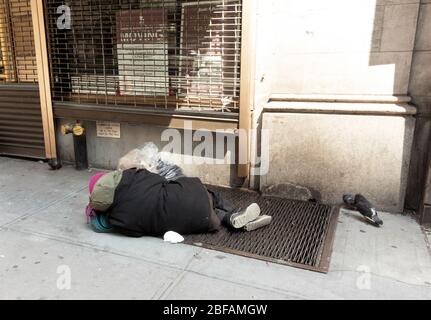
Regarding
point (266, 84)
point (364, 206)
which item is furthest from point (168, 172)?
point (364, 206)

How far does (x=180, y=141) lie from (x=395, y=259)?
2.54 metres

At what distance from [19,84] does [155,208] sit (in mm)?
3349

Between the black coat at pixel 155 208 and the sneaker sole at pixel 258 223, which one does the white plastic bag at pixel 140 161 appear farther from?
the sneaker sole at pixel 258 223

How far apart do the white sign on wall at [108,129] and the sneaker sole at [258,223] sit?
7.49 ft

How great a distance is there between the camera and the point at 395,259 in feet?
9.03

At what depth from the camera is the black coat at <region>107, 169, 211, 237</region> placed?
2.93 m

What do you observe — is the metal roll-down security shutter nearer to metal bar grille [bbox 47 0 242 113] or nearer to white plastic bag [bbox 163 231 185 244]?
metal bar grille [bbox 47 0 242 113]

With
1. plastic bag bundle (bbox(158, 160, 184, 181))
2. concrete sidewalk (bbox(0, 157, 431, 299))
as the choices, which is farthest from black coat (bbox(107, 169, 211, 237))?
plastic bag bundle (bbox(158, 160, 184, 181))

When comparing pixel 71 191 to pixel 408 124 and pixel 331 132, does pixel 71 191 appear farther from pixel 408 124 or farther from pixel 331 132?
pixel 408 124

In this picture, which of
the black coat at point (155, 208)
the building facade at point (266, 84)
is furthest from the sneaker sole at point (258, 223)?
the building facade at point (266, 84)

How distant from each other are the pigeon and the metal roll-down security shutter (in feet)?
13.2

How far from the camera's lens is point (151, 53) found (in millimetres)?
4191

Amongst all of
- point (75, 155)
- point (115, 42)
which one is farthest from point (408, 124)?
point (75, 155)

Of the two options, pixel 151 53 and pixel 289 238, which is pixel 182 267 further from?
pixel 151 53
